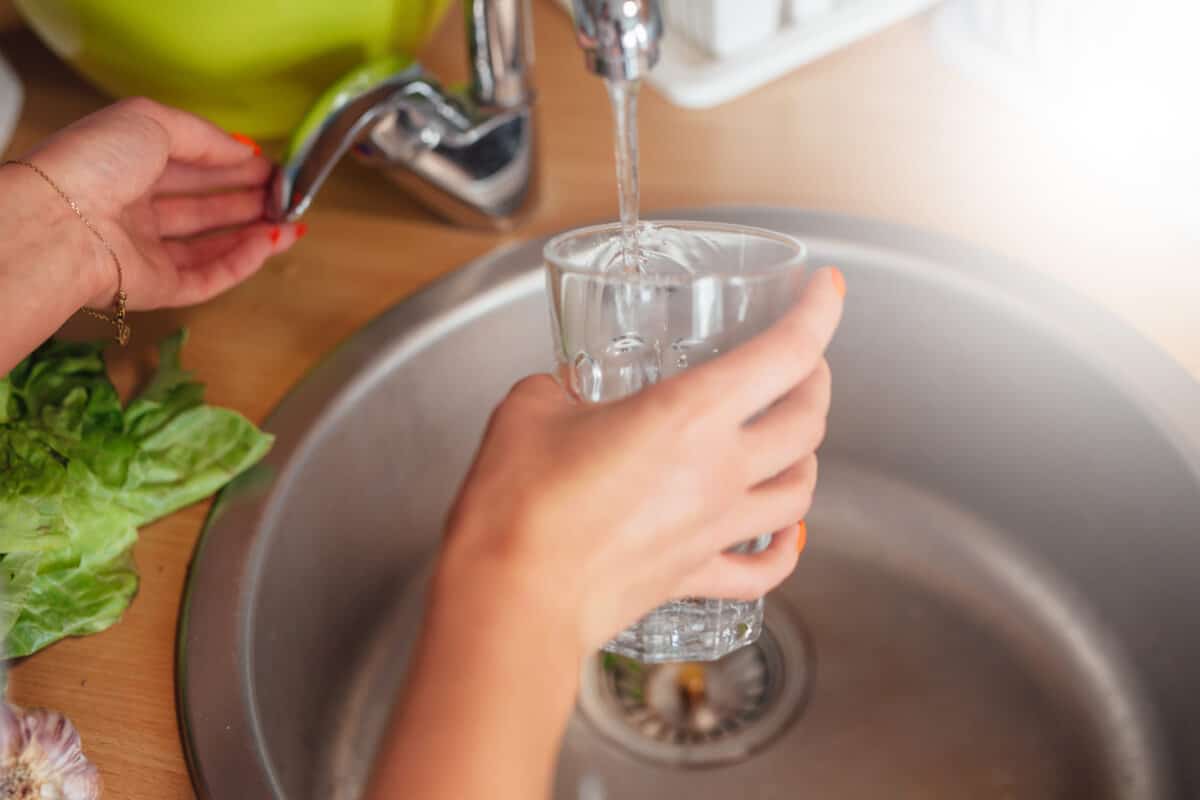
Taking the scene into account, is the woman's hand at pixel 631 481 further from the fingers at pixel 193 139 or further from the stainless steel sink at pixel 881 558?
the fingers at pixel 193 139

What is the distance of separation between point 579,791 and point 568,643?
0.32 meters

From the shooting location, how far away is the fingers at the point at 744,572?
46 cm

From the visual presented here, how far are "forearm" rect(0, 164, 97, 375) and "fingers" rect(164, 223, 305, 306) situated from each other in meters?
0.09

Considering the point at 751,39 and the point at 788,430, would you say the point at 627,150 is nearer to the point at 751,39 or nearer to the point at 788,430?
the point at 788,430

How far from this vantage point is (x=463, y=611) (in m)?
0.39

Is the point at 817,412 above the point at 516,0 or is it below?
below

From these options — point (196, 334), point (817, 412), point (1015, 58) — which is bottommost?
point (196, 334)

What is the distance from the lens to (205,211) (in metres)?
0.69

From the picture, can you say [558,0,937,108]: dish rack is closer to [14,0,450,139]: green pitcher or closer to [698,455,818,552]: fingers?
[14,0,450,139]: green pitcher

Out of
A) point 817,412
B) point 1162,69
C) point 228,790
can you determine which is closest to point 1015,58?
point 1162,69

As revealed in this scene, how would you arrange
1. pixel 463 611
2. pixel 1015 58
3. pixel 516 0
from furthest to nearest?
pixel 1015 58, pixel 516 0, pixel 463 611

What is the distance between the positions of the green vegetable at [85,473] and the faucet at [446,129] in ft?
0.50

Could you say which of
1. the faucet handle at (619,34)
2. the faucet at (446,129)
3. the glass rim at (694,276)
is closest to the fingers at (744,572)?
the glass rim at (694,276)

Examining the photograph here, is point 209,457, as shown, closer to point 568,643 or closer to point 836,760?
point 568,643
